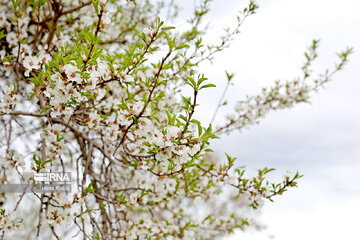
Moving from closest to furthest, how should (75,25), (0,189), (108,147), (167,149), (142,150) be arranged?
(167,149), (142,150), (0,189), (108,147), (75,25)

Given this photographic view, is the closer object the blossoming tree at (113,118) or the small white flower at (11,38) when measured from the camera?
the blossoming tree at (113,118)

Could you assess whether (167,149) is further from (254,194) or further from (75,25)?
(75,25)

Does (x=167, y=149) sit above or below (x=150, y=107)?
below

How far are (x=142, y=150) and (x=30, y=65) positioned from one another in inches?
39.8

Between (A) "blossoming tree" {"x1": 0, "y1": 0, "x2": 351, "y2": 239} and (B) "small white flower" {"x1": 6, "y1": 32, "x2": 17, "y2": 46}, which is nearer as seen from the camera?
(A) "blossoming tree" {"x1": 0, "y1": 0, "x2": 351, "y2": 239}

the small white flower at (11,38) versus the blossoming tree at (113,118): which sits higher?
the small white flower at (11,38)

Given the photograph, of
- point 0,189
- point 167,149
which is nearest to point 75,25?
point 0,189

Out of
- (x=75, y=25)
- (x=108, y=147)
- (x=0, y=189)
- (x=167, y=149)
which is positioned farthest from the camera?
(x=75, y=25)

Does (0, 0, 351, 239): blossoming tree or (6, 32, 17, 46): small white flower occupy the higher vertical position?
(6, 32, 17, 46): small white flower

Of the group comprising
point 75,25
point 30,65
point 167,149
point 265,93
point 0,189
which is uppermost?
point 75,25

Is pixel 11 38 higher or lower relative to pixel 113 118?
higher

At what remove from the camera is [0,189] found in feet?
9.48

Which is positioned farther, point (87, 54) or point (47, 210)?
point (47, 210)

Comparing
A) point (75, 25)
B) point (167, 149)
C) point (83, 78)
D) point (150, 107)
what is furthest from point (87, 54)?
point (75, 25)
